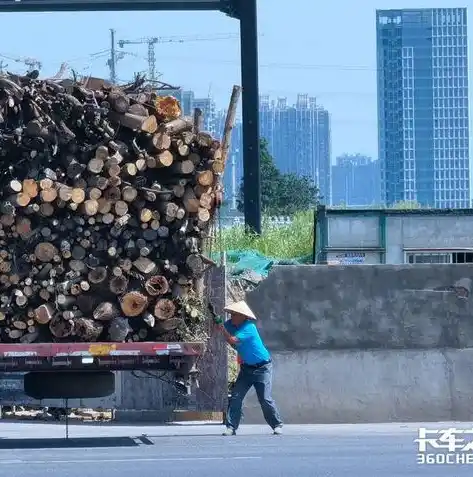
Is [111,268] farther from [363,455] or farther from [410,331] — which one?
[410,331]

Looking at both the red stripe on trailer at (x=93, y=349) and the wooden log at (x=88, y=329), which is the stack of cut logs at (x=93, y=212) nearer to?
the wooden log at (x=88, y=329)

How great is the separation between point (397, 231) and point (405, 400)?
1583 centimetres

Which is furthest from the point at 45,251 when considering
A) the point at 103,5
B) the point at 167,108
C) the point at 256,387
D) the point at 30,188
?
the point at 103,5

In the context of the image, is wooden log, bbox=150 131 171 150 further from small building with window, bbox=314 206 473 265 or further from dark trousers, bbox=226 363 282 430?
small building with window, bbox=314 206 473 265

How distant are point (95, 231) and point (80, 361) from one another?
141 centimetres

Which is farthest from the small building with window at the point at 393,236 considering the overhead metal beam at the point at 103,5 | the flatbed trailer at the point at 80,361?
Result: the flatbed trailer at the point at 80,361

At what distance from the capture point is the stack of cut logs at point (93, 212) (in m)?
14.7

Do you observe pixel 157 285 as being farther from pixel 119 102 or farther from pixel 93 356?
pixel 119 102

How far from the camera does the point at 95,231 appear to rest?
1498 centimetres

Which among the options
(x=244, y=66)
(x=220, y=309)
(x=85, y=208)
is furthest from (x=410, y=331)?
(x=244, y=66)

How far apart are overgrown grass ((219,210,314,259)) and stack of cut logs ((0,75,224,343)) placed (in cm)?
1428

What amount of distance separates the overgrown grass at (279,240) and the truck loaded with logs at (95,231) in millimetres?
14254

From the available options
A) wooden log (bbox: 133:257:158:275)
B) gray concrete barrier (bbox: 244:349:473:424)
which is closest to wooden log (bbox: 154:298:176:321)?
wooden log (bbox: 133:257:158:275)

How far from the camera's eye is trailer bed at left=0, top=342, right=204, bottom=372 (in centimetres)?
1458
